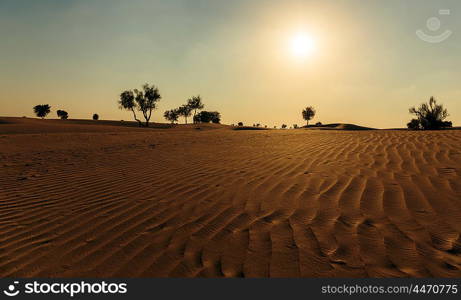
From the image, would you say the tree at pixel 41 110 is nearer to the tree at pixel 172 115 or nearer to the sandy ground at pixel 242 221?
the tree at pixel 172 115

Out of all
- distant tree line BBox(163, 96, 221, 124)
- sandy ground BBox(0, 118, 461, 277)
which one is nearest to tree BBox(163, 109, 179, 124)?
distant tree line BBox(163, 96, 221, 124)

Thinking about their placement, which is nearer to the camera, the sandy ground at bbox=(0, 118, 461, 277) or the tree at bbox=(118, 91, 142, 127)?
the sandy ground at bbox=(0, 118, 461, 277)

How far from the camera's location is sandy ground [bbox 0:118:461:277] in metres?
2.59

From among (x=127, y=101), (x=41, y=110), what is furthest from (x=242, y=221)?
(x=41, y=110)

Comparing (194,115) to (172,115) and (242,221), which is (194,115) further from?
(242,221)

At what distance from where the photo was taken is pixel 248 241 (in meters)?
2.99

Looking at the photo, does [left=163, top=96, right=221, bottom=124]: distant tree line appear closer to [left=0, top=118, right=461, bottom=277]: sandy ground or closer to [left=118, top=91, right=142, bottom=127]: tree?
[left=118, top=91, right=142, bottom=127]: tree

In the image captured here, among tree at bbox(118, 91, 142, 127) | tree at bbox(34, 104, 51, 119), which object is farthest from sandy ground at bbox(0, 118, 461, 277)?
tree at bbox(34, 104, 51, 119)

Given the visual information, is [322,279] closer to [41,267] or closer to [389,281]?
[389,281]

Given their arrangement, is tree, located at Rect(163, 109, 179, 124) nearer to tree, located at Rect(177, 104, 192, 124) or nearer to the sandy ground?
tree, located at Rect(177, 104, 192, 124)

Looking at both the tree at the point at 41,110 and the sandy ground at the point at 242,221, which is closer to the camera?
the sandy ground at the point at 242,221

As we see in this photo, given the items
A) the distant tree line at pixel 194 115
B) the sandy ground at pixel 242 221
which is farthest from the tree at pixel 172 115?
the sandy ground at pixel 242 221

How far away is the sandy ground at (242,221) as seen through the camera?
8.49 feet

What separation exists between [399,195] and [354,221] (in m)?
1.31
